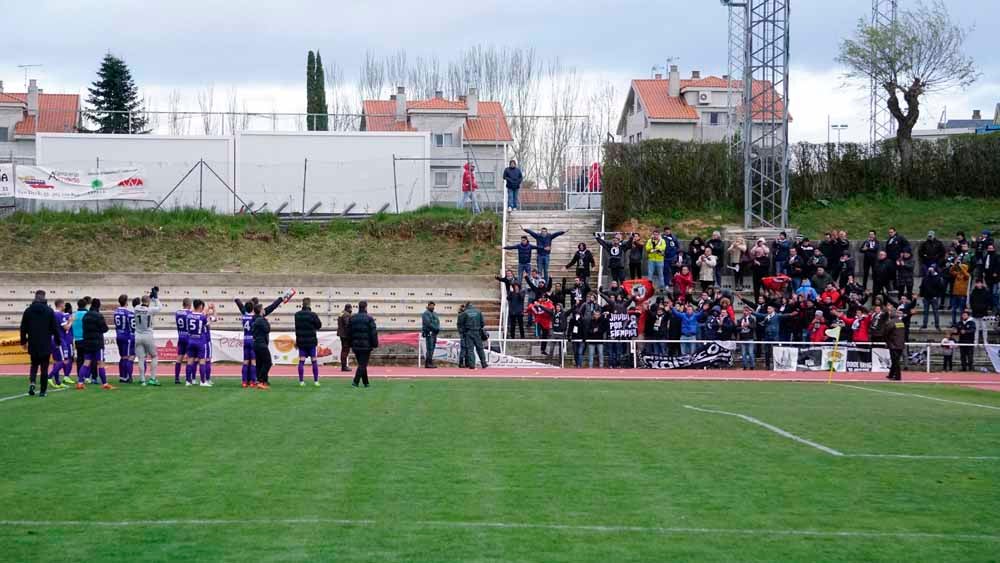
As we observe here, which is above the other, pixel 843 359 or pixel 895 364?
pixel 895 364

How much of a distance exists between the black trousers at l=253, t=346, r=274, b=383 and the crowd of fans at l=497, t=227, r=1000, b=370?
32.6 feet

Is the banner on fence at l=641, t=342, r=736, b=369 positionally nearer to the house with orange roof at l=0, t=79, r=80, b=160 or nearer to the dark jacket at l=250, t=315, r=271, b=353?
the dark jacket at l=250, t=315, r=271, b=353

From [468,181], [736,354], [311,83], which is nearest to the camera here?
[736,354]

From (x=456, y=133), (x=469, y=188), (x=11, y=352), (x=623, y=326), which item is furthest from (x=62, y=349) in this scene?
(x=456, y=133)

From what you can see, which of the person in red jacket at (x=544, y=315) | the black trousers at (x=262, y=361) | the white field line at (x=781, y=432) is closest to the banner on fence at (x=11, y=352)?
the black trousers at (x=262, y=361)

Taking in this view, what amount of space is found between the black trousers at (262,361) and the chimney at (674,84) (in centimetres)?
5336

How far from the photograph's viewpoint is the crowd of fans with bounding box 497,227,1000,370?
94.1ft

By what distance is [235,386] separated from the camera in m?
21.4

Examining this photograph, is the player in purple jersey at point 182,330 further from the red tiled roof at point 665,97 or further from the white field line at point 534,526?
the red tiled roof at point 665,97

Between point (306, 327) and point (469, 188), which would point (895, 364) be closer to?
point (306, 327)

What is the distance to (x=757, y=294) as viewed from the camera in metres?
32.0

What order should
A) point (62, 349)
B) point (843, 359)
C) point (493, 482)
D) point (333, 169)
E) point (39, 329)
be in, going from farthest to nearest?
point (333, 169) < point (843, 359) < point (62, 349) < point (39, 329) < point (493, 482)

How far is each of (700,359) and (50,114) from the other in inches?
1953

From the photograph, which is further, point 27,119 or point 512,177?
point 27,119
